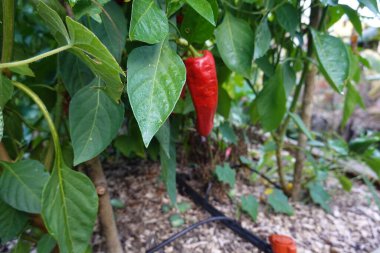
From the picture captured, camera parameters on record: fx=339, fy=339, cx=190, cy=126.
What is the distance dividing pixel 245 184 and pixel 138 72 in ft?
2.49

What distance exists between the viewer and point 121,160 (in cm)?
113

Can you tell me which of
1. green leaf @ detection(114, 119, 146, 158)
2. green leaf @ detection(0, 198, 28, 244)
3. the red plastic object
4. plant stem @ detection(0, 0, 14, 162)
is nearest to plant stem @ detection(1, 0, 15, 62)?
plant stem @ detection(0, 0, 14, 162)

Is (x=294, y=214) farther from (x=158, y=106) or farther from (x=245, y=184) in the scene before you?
(x=158, y=106)

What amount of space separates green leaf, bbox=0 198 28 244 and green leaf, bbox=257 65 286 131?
1.59 ft

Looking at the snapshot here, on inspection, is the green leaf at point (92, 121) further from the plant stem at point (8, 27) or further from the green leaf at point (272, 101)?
the green leaf at point (272, 101)

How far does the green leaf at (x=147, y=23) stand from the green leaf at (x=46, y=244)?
383 mm

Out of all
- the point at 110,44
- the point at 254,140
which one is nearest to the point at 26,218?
the point at 110,44

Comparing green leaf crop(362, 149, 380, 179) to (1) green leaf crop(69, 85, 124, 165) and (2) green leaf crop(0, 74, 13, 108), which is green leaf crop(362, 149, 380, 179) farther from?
(2) green leaf crop(0, 74, 13, 108)

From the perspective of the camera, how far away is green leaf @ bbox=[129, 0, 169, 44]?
35cm

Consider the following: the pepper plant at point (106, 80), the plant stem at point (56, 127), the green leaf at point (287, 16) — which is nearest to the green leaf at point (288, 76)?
the pepper plant at point (106, 80)

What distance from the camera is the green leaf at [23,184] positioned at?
0.48 meters

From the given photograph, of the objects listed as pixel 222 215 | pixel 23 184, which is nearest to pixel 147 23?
pixel 23 184

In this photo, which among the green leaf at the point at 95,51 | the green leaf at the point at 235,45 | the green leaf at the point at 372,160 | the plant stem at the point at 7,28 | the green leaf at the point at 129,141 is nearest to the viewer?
the green leaf at the point at 95,51

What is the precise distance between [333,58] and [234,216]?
480 mm
